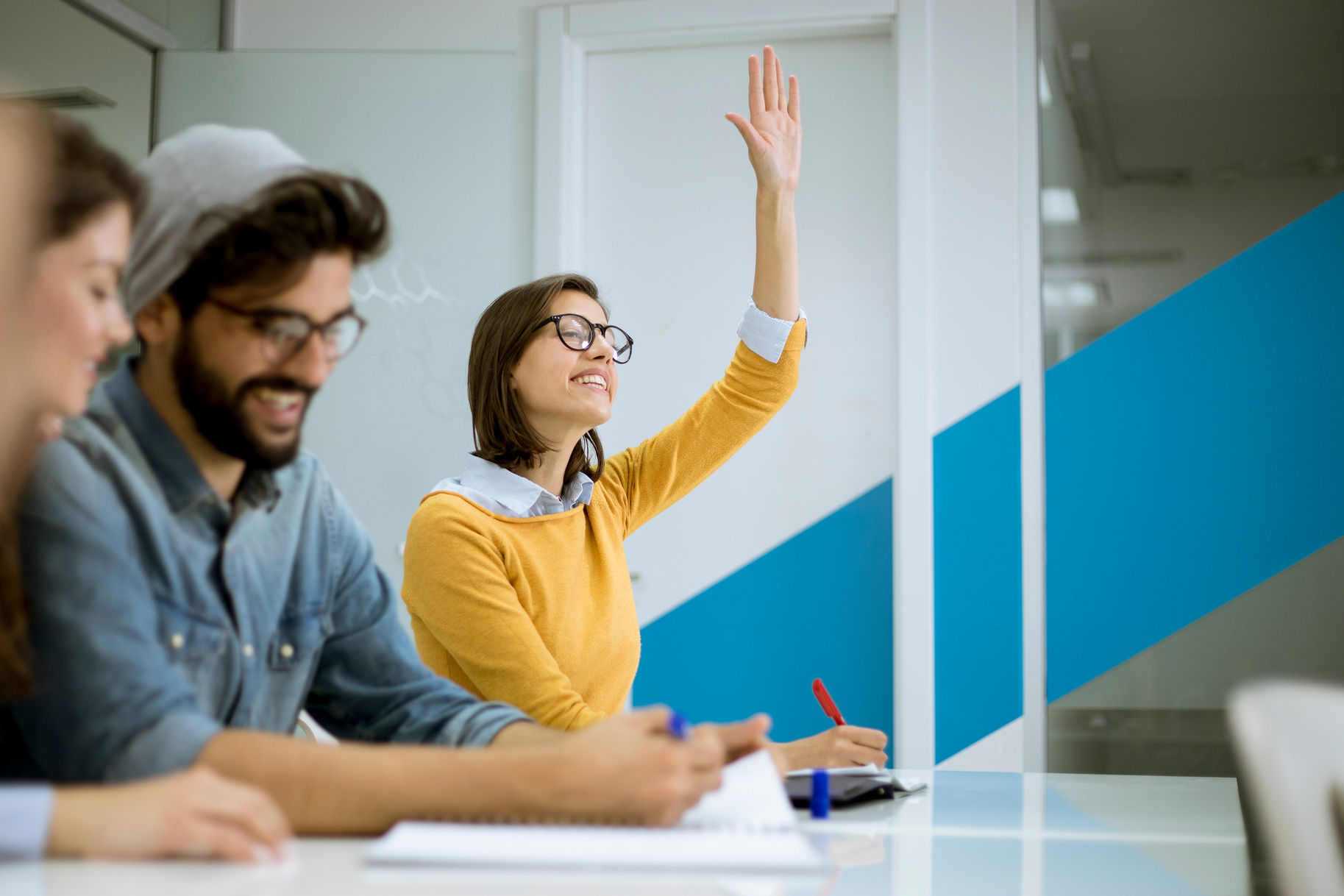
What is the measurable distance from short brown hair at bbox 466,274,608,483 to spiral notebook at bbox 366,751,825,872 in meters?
0.69

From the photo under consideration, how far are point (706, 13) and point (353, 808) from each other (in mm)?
2101

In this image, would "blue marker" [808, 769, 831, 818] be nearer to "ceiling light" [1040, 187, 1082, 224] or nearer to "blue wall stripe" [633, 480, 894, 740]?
"blue wall stripe" [633, 480, 894, 740]

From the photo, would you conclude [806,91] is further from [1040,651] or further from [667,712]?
[667,712]

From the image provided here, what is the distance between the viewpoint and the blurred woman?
1.68 feet

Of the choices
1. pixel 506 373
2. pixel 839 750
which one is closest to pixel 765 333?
pixel 506 373

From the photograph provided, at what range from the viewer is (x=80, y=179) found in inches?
21.2

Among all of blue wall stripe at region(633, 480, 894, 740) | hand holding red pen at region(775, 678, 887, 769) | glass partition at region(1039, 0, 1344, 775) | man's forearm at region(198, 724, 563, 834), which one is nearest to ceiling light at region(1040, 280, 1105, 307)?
glass partition at region(1039, 0, 1344, 775)

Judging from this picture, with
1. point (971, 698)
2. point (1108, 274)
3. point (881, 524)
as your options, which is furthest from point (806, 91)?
point (971, 698)

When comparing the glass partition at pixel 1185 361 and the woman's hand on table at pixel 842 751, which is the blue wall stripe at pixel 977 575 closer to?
the glass partition at pixel 1185 361

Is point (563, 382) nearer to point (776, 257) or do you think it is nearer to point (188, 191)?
point (776, 257)

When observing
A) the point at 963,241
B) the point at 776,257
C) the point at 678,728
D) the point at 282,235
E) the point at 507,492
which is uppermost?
the point at 963,241

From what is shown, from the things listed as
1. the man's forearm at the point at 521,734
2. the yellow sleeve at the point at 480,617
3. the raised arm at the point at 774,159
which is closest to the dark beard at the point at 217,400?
the man's forearm at the point at 521,734

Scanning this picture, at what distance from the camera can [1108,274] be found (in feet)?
7.26

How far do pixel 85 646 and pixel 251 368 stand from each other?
16 cm
